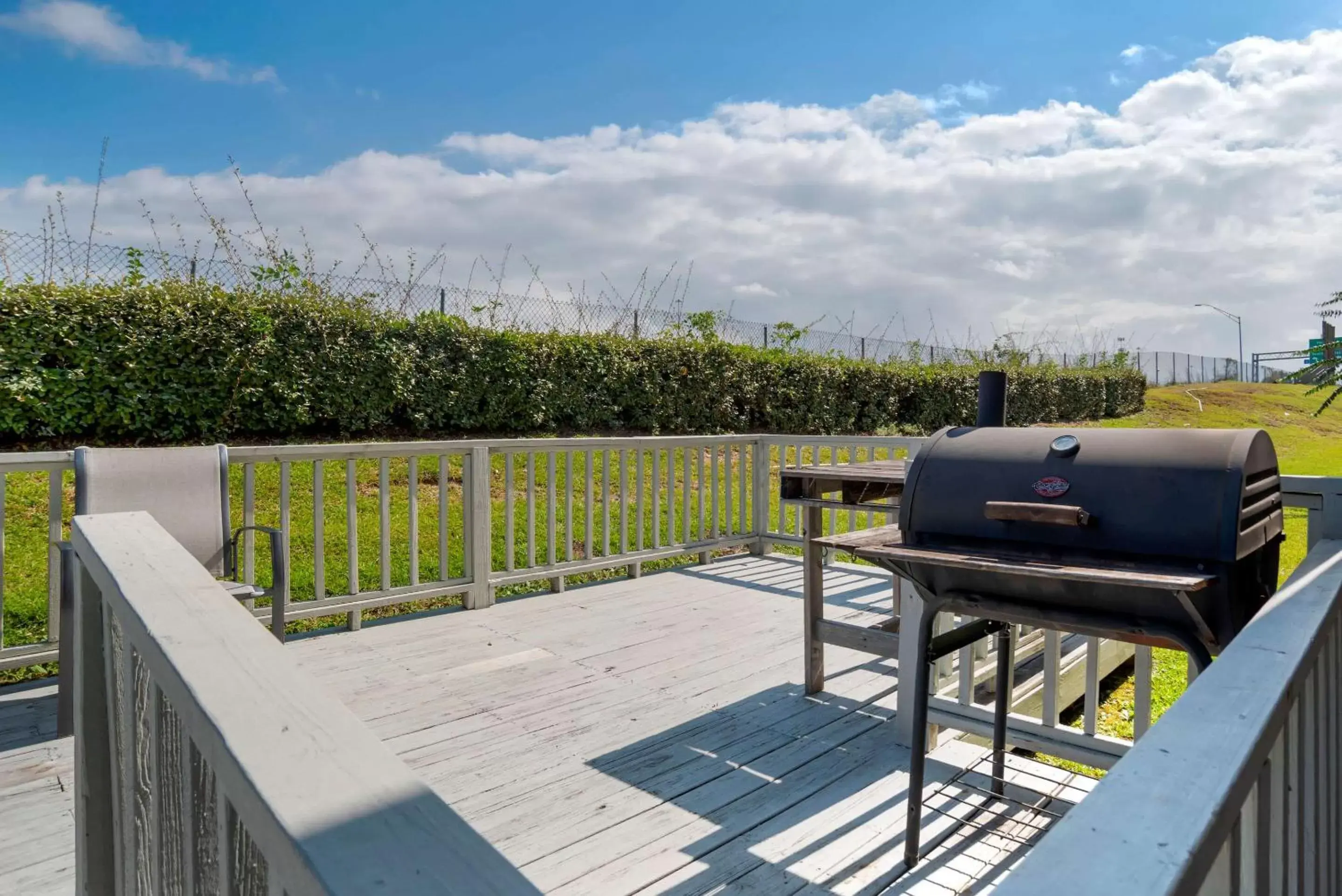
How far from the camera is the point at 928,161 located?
10.0 metres

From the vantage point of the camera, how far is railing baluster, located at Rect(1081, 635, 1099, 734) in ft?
8.28

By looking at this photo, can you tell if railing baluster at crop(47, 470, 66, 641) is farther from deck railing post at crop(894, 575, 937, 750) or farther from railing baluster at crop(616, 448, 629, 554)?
deck railing post at crop(894, 575, 937, 750)

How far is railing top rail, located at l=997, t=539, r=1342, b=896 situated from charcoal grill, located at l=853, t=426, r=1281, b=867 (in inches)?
22.9

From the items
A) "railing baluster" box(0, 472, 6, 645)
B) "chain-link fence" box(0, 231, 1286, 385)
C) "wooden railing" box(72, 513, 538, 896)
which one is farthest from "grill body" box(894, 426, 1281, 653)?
"chain-link fence" box(0, 231, 1286, 385)

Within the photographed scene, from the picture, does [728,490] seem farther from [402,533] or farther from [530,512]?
[402,533]

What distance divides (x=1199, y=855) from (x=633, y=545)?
251 inches

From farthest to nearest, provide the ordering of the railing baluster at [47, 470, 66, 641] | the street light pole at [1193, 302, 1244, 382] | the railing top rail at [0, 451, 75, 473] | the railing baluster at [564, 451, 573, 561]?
the street light pole at [1193, 302, 1244, 382]
the railing baluster at [564, 451, 573, 561]
the railing baluster at [47, 470, 66, 641]
the railing top rail at [0, 451, 75, 473]

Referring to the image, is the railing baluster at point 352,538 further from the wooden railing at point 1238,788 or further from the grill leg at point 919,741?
the wooden railing at point 1238,788

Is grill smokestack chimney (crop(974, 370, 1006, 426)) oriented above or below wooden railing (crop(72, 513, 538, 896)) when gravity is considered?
above

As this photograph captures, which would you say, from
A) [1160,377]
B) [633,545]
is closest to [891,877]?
[633,545]

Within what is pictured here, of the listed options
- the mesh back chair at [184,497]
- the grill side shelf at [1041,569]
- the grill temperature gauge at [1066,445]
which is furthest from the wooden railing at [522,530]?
the grill side shelf at [1041,569]

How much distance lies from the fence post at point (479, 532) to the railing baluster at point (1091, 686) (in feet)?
10.6

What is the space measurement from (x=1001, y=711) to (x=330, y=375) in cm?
669

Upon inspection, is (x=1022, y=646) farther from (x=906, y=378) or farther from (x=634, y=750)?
(x=906, y=378)
